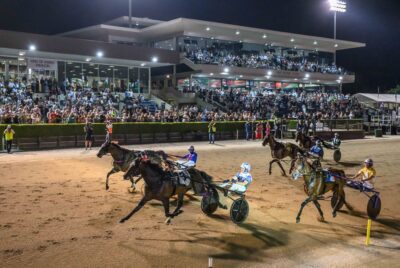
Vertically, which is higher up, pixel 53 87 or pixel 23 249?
pixel 53 87

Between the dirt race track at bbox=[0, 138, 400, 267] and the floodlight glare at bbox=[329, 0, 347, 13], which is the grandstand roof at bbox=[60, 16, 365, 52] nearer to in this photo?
the floodlight glare at bbox=[329, 0, 347, 13]

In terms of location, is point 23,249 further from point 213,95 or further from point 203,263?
point 213,95

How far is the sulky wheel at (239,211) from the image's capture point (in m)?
9.46

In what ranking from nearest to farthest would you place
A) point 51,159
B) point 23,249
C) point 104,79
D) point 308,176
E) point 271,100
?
1. point 23,249
2. point 308,176
3. point 51,159
4. point 104,79
5. point 271,100

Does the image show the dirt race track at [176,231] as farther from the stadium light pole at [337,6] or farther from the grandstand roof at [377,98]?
the stadium light pole at [337,6]

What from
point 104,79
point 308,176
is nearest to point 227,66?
point 104,79

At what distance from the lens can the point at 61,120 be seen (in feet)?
90.5

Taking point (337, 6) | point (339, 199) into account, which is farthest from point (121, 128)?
point (337, 6)

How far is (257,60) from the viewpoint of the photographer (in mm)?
51219

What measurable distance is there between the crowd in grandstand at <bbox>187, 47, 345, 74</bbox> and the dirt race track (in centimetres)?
3305

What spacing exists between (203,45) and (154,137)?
21130 millimetres

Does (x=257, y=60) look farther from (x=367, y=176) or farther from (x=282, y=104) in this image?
(x=367, y=176)

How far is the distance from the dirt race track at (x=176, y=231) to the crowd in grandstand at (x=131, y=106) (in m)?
14.1

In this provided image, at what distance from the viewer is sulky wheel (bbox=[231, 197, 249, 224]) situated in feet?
31.0
